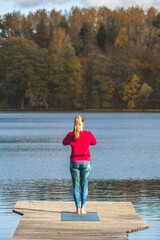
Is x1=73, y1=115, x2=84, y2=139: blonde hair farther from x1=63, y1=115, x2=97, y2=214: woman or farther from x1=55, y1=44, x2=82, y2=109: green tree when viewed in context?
x1=55, y1=44, x2=82, y2=109: green tree

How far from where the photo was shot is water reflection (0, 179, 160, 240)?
10.2 metres

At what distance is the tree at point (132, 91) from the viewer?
110250 mm

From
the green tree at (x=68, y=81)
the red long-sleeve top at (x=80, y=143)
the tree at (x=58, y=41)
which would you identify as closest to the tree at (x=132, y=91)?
the green tree at (x=68, y=81)

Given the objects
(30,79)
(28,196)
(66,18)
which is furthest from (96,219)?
(66,18)

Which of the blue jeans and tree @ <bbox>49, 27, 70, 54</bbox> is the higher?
tree @ <bbox>49, 27, 70, 54</bbox>

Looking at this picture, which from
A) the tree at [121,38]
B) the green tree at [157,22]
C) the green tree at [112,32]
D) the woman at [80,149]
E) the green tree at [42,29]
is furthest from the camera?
the green tree at [157,22]

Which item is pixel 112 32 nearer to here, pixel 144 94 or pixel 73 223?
pixel 144 94

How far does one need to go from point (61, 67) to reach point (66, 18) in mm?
50610

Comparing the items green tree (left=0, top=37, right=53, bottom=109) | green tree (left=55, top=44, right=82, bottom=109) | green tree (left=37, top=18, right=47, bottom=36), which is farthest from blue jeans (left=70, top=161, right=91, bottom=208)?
green tree (left=37, top=18, right=47, bottom=36)

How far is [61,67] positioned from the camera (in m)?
111

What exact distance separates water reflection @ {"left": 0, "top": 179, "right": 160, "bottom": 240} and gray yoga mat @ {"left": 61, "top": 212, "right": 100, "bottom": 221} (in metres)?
0.81

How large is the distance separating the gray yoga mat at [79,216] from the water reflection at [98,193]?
809 millimetres

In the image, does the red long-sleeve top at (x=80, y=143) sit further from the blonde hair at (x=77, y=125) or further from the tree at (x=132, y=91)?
the tree at (x=132, y=91)

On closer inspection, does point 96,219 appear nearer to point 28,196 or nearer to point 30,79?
point 28,196
